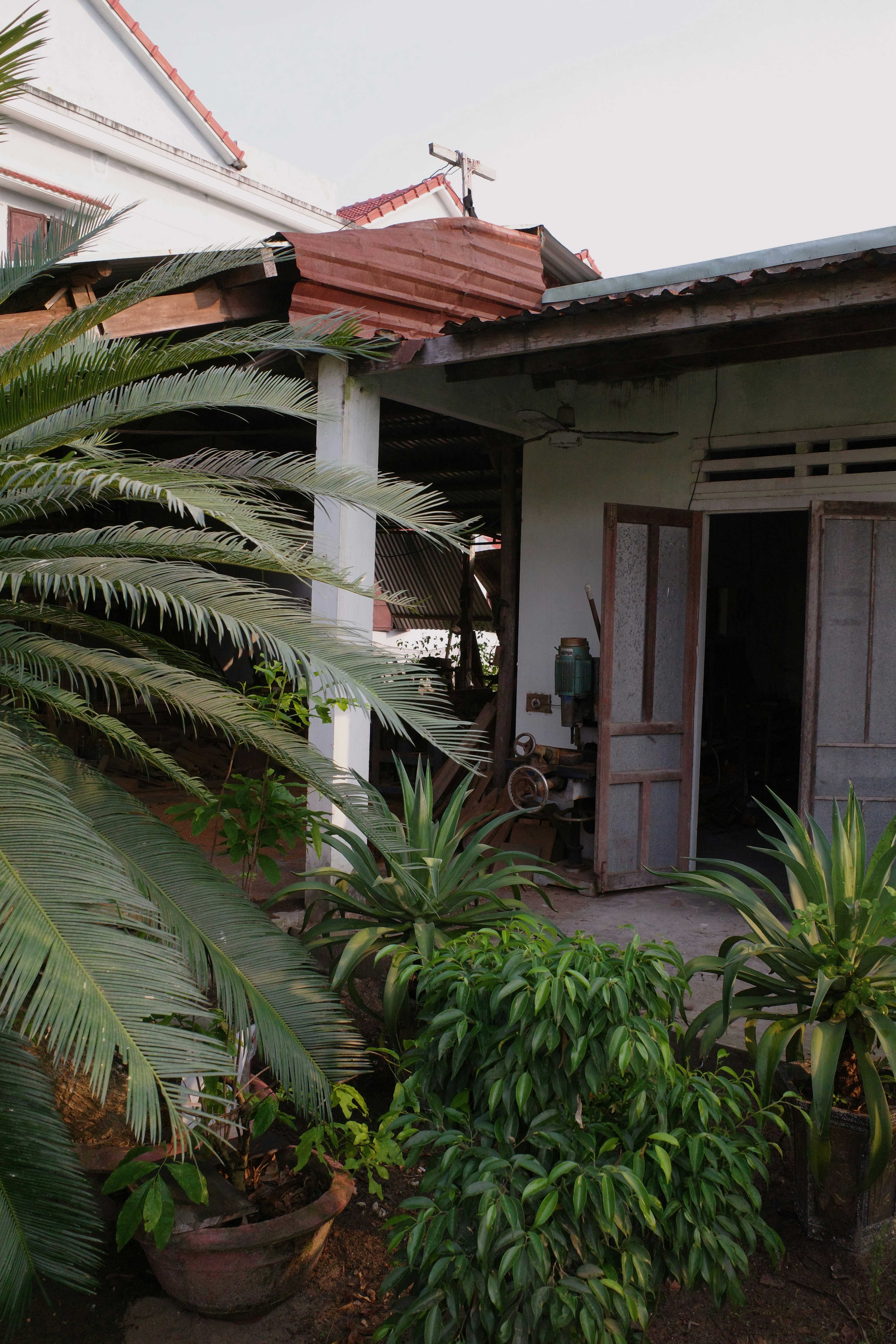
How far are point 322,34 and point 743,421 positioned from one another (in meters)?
5.55

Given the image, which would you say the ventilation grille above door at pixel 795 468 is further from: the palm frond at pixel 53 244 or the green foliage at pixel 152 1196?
the green foliage at pixel 152 1196

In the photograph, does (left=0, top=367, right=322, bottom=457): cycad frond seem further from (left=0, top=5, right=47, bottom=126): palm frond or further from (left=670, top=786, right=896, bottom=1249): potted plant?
(left=670, top=786, right=896, bottom=1249): potted plant

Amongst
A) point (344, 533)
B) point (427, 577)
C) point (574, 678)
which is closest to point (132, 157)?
point (427, 577)

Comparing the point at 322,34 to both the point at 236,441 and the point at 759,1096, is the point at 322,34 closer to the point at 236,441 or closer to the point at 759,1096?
the point at 236,441

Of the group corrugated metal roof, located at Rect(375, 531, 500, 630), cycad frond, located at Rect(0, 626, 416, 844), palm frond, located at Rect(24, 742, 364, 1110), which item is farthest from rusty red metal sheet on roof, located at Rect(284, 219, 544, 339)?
corrugated metal roof, located at Rect(375, 531, 500, 630)

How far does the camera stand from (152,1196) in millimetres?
2305

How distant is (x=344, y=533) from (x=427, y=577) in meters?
7.66

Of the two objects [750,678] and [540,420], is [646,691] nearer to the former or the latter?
[540,420]

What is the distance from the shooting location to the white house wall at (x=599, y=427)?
5.59m

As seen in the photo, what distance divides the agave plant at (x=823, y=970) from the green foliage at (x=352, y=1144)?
0.92 meters

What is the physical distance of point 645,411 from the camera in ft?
20.7

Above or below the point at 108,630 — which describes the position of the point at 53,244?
above

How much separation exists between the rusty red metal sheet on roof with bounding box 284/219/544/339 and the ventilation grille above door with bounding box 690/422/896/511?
163cm

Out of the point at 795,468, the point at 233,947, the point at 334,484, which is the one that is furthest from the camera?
the point at 795,468
